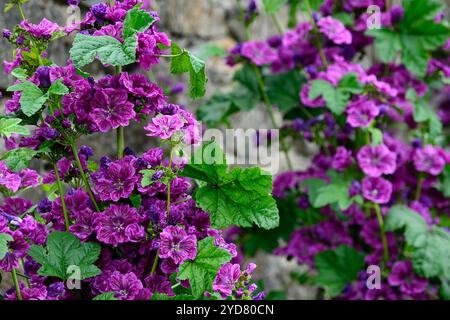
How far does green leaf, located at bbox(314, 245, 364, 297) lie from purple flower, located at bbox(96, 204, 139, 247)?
3.29 feet

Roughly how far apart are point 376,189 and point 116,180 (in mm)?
975

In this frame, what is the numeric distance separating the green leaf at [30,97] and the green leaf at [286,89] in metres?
1.19

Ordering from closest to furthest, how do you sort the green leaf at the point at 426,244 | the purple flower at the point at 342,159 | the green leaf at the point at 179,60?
the green leaf at the point at 179,60 < the green leaf at the point at 426,244 < the purple flower at the point at 342,159

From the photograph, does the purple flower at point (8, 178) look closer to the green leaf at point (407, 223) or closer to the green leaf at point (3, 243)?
the green leaf at point (3, 243)

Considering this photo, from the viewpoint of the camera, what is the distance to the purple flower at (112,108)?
43.7 inches

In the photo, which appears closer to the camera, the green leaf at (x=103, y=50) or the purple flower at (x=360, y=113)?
the green leaf at (x=103, y=50)

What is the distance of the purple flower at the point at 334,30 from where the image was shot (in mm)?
1950

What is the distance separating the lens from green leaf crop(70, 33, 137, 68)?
3.34ft

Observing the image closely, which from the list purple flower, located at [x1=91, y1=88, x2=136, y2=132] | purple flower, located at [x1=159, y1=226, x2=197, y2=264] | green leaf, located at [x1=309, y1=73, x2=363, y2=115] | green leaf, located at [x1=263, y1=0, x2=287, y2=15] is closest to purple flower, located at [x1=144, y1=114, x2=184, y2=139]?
purple flower, located at [x1=91, y1=88, x2=136, y2=132]

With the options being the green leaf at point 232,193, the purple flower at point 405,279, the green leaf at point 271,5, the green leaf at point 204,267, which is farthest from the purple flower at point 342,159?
the green leaf at point 204,267

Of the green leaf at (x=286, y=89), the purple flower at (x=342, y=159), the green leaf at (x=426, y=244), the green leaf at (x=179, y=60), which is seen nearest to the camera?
the green leaf at (x=179, y=60)

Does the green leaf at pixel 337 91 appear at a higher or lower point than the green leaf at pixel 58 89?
lower

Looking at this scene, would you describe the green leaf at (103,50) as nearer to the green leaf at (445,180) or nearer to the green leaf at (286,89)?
the green leaf at (286,89)

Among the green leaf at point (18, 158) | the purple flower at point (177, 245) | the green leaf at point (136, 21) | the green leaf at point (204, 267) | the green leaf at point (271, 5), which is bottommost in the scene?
the green leaf at point (204, 267)
